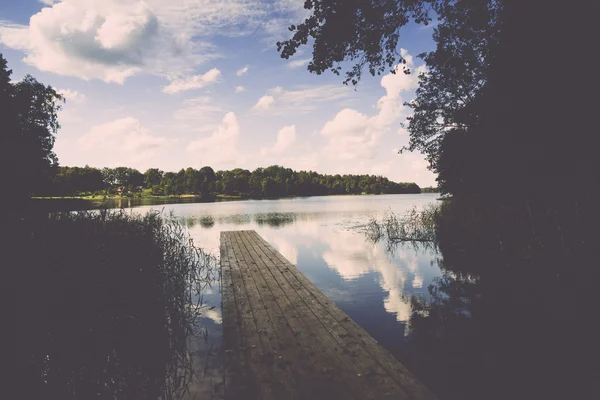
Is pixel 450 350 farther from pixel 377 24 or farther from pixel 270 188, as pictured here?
pixel 270 188

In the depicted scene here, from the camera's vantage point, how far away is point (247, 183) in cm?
11519

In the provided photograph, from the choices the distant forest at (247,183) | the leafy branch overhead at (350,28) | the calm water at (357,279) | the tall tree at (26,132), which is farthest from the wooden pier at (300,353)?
the distant forest at (247,183)

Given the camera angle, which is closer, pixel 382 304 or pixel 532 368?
pixel 532 368

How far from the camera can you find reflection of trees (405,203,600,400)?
167 inches

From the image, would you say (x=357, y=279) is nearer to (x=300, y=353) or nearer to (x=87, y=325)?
(x=300, y=353)

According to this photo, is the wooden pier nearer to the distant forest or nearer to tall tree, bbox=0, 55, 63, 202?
tall tree, bbox=0, 55, 63, 202

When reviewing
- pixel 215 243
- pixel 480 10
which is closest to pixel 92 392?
pixel 480 10

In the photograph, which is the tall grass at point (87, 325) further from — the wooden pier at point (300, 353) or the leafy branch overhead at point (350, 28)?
the leafy branch overhead at point (350, 28)

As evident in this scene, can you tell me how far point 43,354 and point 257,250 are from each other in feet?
31.5

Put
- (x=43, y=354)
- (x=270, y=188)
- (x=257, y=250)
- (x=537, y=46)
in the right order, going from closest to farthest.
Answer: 1. (x=43, y=354)
2. (x=537, y=46)
3. (x=257, y=250)
4. (x=270, y=188)

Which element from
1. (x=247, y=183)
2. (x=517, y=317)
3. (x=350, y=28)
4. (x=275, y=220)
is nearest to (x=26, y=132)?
(x=275, y=220)

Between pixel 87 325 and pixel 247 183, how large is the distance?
370 ft

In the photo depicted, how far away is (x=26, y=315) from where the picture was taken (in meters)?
3.33

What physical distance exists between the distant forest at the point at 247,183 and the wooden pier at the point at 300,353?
9931cm
